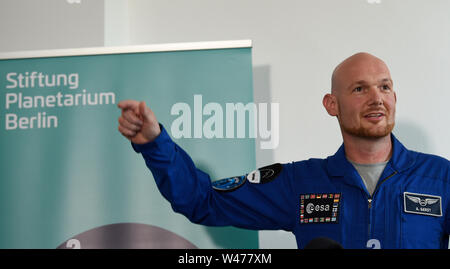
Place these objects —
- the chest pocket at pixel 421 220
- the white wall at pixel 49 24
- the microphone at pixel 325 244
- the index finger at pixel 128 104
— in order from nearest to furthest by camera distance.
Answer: the microphone at pixel 325 244
the index finger at pixel 128 104
the chest pocket at pixel 421 220
the white wall at pixel 49 24

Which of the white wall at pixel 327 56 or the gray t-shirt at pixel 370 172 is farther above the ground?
the white wall at pixel 327 56

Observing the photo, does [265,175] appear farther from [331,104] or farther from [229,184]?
[331,104]

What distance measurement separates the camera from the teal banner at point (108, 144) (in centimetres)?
198

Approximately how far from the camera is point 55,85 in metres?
2.10

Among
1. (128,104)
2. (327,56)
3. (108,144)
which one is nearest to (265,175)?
(128,104)

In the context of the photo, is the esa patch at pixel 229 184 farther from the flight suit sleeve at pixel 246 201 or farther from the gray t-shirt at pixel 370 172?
the gray t-shirt at pixel 370 172

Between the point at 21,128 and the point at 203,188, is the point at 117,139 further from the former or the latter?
the point at 203,188

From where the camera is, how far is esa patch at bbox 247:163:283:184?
1.64m

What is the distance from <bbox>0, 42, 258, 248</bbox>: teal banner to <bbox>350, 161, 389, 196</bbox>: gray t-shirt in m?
0.55

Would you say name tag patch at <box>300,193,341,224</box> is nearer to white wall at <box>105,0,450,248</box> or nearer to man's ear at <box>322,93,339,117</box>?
man's ear at <box>322,93,339,117</box>

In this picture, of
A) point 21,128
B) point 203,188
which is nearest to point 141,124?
point 203,188

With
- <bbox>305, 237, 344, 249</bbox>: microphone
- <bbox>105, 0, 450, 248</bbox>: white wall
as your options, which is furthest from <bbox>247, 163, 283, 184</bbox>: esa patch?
<bbox>305, 237, 344, 249</bbox>: microphone

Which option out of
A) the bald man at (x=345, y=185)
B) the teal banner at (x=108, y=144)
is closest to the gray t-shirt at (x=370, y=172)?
the bald man at (x=345, y=185)
